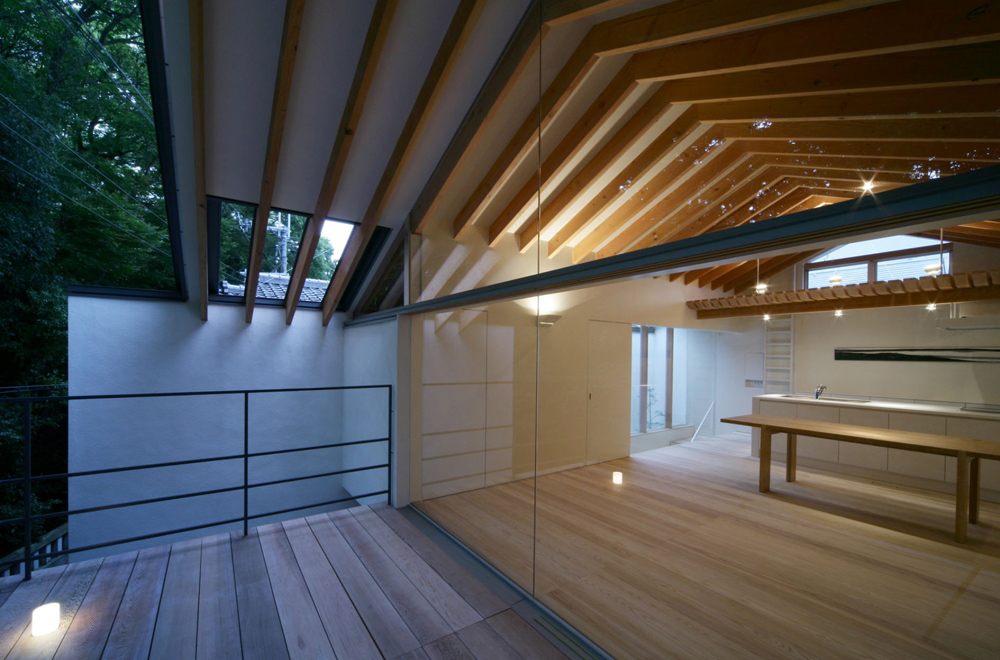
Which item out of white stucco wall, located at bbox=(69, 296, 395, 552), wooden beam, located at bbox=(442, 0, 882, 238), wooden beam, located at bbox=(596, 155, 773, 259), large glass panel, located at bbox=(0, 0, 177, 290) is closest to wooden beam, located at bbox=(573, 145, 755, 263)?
wooden beam, located at bbox=(596, 155, 773, 259)

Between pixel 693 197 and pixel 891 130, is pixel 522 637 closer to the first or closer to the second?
pixel 693 197

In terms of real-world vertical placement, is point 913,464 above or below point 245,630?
above

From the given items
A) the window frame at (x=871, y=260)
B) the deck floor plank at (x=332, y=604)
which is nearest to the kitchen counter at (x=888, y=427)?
the window frame at (x=871, y=260)

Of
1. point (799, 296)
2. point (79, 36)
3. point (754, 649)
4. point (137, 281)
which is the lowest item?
point (754, 649)

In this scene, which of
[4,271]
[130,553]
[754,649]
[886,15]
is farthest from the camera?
[4,271]

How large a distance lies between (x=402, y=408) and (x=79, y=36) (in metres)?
3.50

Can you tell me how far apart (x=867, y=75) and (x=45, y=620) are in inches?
151

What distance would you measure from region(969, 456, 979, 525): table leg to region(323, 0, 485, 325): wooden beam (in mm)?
2515

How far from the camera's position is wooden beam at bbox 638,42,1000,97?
0.89 m

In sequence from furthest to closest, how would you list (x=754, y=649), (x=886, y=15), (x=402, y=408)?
(x=402, y=408)
(x=754, y=649)
(x=886, y=15)

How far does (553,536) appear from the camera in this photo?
260cm

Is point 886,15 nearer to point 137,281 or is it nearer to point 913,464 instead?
point 913,464

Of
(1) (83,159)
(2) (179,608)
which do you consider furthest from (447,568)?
(1) (83,159)

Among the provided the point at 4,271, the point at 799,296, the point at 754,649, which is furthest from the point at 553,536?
the point at 4,271
